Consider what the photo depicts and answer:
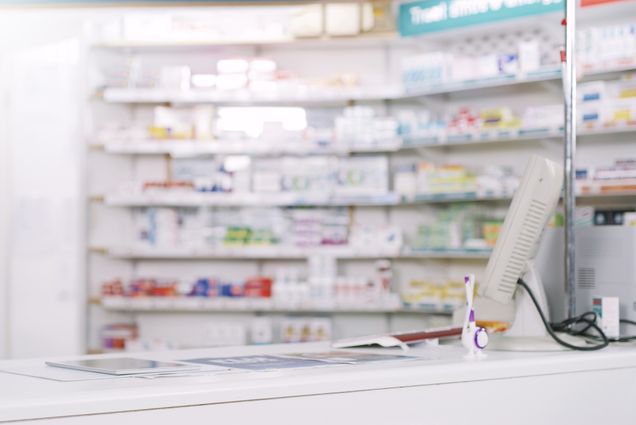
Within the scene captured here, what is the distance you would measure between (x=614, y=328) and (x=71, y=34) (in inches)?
201

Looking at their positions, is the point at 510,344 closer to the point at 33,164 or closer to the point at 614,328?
the point at 614,328

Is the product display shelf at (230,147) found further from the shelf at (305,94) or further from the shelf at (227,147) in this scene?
the shelf at (305,94)

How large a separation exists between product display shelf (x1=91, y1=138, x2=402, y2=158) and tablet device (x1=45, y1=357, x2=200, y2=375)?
410 centimetres

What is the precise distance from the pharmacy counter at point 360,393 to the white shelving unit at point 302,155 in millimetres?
3460

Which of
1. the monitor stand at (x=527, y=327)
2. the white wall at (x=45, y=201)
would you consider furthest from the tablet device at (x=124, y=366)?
the white wall at (x=45, y=201)

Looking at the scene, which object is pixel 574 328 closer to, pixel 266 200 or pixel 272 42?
pixel 266 200

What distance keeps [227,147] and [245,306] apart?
1054 millimetres

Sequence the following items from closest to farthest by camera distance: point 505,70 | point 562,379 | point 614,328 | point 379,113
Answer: point 562,379 → point 614,328 → point 505,70 → point 379,113

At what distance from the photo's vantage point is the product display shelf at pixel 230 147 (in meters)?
6.57

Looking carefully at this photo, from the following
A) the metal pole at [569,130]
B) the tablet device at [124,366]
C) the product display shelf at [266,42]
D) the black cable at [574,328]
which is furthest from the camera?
the product display shelf at [266,42]

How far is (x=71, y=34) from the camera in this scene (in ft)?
23.5

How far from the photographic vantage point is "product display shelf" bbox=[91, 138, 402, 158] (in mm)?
6570

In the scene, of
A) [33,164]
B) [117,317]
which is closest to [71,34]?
[33,164]

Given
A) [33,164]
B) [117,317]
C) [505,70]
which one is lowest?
[117,317]
